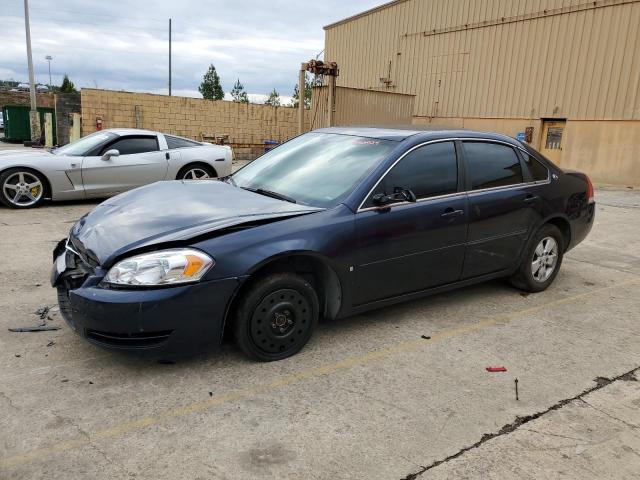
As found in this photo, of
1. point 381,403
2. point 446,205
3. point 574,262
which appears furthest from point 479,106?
point 381,403

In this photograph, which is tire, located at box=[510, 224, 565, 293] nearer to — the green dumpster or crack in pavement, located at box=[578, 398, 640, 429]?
crack in pavement, located at box=[578, 398, 640, 429]

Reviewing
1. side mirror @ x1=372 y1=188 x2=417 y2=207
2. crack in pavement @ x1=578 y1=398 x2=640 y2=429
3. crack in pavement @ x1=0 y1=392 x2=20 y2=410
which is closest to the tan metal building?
side mirror @ x1=372 y1=188 x2=417 y2=207

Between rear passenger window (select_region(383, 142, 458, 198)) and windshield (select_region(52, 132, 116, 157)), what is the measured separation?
6399 mm

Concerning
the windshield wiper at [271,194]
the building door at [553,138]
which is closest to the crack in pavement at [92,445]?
the windshield wiper at [271,194]

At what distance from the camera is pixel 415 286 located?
3988mm

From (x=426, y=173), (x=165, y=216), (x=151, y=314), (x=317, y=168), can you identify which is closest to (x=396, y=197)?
(x=426, y=173)

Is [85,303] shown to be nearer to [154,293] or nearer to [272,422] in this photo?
[154,293]

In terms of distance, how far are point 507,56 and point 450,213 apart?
13953 mm

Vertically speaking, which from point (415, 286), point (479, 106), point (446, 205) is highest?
point (479, 106)

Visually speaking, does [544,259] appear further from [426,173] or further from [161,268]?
[161,268]

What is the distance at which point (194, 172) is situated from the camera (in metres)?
9.45

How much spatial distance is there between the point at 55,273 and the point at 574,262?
18.2ft

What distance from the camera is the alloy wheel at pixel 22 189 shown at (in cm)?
803

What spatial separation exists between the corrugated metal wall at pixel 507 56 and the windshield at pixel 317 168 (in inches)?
486
